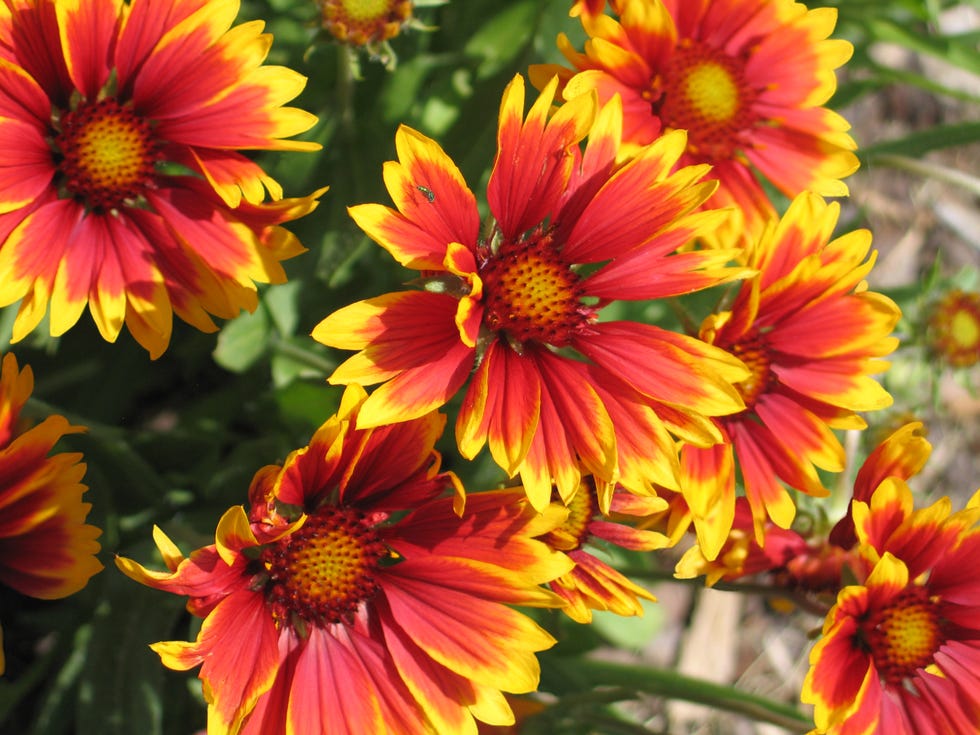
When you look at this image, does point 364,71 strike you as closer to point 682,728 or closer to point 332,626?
point 332,626

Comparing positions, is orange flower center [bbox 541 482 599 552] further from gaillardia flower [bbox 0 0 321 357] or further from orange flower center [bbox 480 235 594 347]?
gaillardia flower [bbox 0 0 321 357]

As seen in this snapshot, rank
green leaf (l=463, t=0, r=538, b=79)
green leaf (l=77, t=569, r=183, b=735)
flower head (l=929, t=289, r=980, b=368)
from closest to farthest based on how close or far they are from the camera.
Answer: green leaf (l=77, t=569, r=183, b=735)
green leaf (l=463, t=0, r=538, b=79)
flower head (l=929, t=289, r=980, b=368)

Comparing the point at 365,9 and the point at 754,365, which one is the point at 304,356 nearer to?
the point at 365,9

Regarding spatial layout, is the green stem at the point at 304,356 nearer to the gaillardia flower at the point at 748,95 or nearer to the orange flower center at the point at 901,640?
the gaillardia flower at the point at 748,95

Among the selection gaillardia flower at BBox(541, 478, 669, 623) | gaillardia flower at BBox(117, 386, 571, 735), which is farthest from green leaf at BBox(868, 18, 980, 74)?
gaillardia flower at BBox(117, 386, 571, 735)

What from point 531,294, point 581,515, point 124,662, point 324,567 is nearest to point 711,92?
point 531,294
